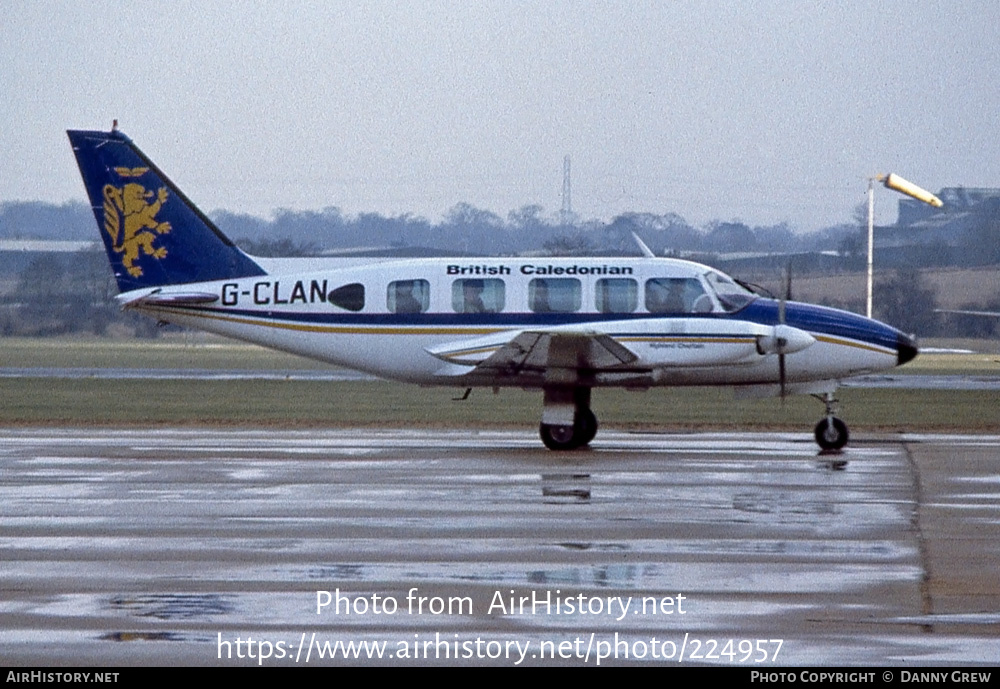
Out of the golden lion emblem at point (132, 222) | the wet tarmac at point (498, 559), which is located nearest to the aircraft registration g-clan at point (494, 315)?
the golden lion emblem at point (132, 222)

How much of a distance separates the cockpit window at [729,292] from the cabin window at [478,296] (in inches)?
126

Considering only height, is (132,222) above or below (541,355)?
above

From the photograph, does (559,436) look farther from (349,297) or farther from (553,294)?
(349,297)

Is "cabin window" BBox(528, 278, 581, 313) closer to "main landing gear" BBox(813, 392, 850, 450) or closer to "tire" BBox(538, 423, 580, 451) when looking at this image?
"tire" BBox(538, 423, 580, 451)

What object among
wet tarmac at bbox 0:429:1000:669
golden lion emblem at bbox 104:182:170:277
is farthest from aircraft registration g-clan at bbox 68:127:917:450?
wet tarmac at bbox 0:429:1000:669

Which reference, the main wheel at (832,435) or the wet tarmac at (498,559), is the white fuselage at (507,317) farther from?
the wet tarmac at (498,559)

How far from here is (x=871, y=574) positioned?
11422 millimetres

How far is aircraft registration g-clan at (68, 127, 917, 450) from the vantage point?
21.5 metres

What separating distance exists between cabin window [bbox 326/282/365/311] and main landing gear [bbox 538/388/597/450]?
333 cm

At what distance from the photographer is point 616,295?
22328mm

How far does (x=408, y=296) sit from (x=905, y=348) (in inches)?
299

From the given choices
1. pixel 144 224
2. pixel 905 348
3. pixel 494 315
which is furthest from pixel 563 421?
pixel 144 224
